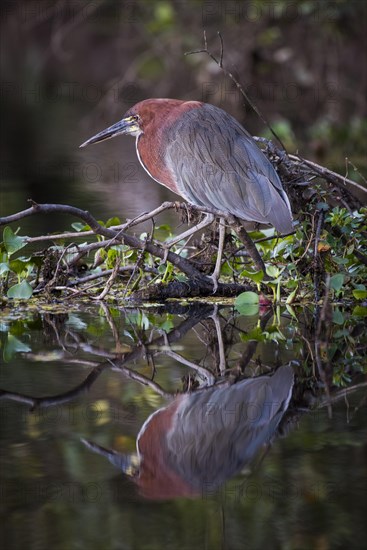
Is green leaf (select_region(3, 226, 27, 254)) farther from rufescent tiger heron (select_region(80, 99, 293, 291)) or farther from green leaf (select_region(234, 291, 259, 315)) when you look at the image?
green leaf (select_region(234, 291, 259, 315))

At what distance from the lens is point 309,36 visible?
13.0 meters

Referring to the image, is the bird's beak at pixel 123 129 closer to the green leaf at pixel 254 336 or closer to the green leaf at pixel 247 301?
the green leaf at pixel 247 301

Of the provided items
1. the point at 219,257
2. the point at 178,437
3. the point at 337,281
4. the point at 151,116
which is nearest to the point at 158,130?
the point at 151,116

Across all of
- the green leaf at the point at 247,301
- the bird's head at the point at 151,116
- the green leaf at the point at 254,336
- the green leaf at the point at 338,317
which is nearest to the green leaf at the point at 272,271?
the green leaf at the point at 247,301

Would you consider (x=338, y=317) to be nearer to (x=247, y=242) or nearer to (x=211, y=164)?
(x=247, y=242)

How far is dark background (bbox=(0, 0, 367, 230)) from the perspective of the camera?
1092 centimetres

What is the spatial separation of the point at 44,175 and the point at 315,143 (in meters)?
3.29

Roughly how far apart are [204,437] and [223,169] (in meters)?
2.20

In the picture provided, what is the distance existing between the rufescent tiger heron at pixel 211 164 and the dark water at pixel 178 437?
0.63 m

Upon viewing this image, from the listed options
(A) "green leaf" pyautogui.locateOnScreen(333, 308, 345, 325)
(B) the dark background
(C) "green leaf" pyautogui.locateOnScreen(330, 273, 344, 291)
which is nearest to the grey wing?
(C) "green leaf" pyautogui.locateOnScreen(330, 273, 344, 291)

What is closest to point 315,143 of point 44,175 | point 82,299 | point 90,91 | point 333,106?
point 333,106

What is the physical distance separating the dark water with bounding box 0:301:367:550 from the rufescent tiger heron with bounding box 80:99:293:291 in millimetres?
631

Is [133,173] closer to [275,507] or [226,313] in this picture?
[226,313]

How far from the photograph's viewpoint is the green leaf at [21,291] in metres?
4.97
